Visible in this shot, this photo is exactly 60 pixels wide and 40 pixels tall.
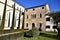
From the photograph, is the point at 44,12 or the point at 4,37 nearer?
the point at 4,37

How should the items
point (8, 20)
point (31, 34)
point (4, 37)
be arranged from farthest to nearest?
point (8, 20), point (31, 34), point (4, 37)

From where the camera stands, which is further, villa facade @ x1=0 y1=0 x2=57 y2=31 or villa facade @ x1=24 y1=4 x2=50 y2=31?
villa facade @ x1=24 y1=4 x2=50 y2=31

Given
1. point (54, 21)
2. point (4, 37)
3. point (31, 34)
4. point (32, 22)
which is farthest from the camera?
point (32, 22)

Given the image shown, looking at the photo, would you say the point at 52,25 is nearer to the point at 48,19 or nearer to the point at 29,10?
the point at 48,19

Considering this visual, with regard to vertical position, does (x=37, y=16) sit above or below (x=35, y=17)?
above

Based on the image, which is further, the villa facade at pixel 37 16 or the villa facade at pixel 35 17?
the villa facade at pixel 37 16

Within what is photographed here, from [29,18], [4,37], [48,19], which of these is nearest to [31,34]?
[4,37]

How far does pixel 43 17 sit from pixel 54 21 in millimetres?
4173

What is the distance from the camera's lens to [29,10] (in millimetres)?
38156

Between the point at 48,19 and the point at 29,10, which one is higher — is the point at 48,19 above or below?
below

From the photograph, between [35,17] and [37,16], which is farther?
[35,17]

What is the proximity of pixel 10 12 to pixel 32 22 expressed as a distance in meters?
9.53

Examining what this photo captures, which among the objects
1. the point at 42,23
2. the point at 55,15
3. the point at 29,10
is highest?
the point at 29,10

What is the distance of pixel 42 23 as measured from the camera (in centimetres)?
3453
